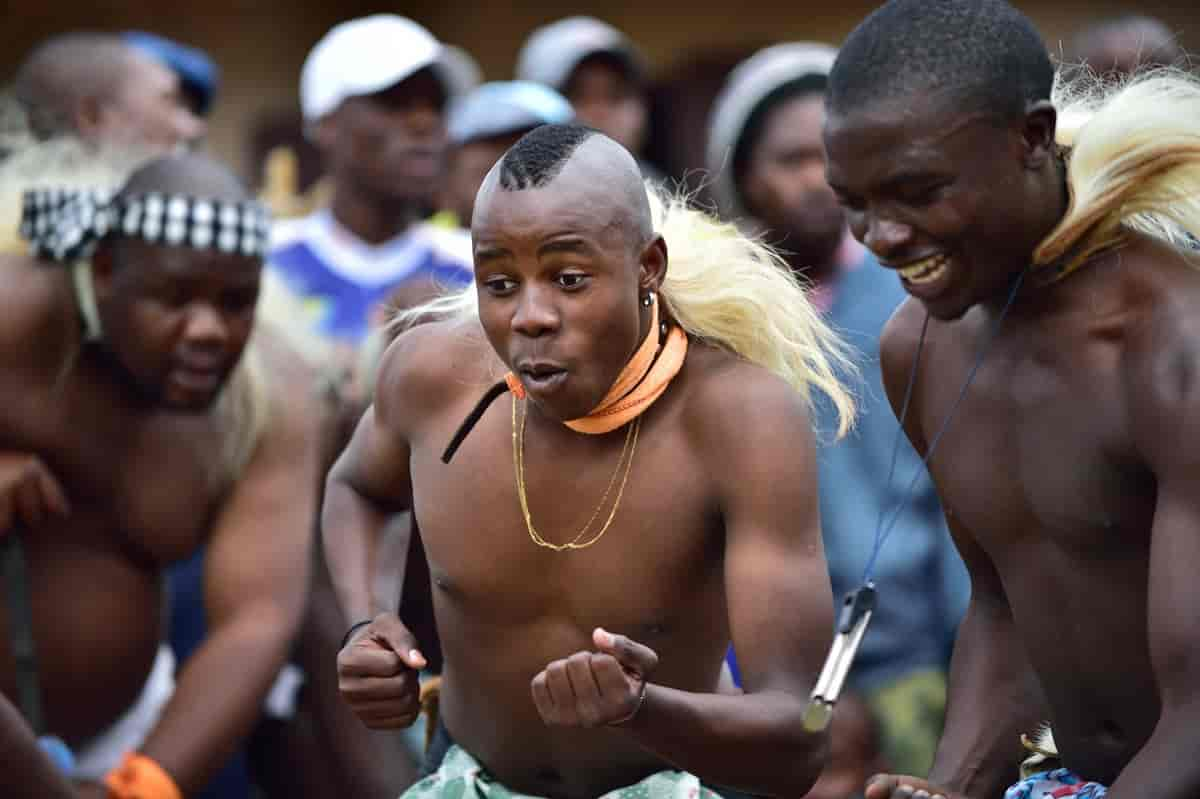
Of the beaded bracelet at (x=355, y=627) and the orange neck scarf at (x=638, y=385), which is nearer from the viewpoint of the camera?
the orange neck scarf at (x=638, y=385)

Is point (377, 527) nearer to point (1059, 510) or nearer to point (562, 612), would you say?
point (562, 612)

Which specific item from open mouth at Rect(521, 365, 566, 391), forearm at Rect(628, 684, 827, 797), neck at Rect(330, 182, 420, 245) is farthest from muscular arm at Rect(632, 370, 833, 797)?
neck at Rect(330, 182, 420, 245)

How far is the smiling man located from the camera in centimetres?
304

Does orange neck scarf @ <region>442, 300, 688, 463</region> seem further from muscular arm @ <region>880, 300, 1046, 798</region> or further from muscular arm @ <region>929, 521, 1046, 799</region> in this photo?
muscular arm @ <region>929, 521, 1046, 799</region>

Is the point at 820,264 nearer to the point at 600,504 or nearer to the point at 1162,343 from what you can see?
the point at 600,504

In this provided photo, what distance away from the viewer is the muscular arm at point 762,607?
293 cm

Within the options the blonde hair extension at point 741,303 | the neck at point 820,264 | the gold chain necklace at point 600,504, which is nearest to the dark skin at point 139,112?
the neck at point 820,264

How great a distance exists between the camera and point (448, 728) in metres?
3.55

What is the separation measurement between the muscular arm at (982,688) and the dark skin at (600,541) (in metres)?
0.37

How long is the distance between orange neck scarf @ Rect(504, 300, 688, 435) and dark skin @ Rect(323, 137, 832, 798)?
36 mm

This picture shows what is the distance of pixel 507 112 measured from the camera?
6.30 meters

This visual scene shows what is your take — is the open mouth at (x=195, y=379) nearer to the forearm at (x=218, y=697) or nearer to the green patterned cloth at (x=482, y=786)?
the forearm at (x=218, y=697)

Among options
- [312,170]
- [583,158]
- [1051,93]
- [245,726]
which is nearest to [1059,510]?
[1051,93]

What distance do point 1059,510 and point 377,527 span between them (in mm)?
1269
